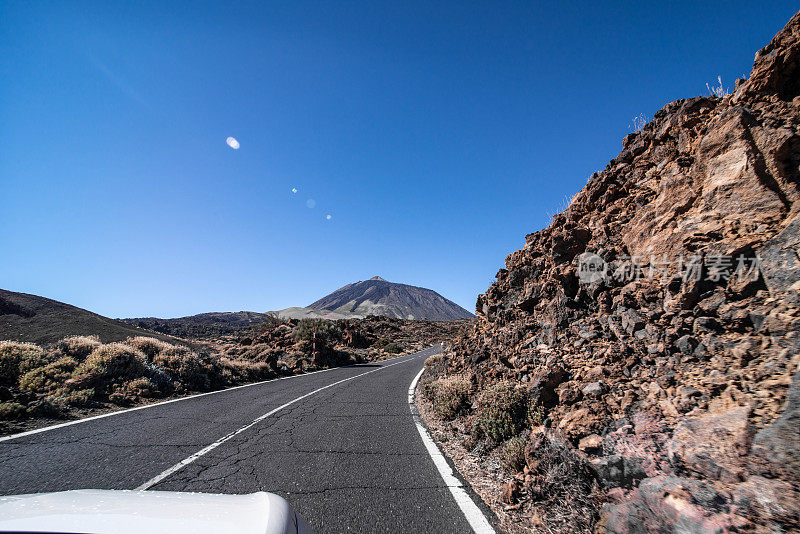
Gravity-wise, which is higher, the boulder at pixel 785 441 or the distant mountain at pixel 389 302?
the distant mountain at pixel 389 302

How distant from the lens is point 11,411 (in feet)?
18.2

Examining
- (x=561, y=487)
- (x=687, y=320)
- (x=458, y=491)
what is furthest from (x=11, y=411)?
(x=687, y=320)

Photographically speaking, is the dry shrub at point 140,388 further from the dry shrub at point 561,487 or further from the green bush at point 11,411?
the dry shrub at point 561,487

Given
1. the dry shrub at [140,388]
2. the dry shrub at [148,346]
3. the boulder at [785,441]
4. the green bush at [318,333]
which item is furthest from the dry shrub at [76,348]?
the boulder at [785,441]

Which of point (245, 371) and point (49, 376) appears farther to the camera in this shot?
point (245, 371)

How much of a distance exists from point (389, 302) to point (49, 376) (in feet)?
488

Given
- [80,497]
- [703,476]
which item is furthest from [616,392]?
[80,497]

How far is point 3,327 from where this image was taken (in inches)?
842

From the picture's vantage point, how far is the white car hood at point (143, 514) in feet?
4.49

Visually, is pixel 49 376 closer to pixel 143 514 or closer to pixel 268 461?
pixel 268 461

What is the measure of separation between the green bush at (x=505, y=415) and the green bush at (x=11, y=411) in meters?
7.95

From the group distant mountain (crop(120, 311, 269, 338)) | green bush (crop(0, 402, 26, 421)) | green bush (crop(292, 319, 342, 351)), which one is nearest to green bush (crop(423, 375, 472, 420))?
green bush (crop(0, 402, 26, 421))

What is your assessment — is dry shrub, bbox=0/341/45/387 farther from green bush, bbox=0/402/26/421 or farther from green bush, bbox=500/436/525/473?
green bush, bbox=500/436/525/473

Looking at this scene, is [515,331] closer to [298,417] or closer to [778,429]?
[778,429]
